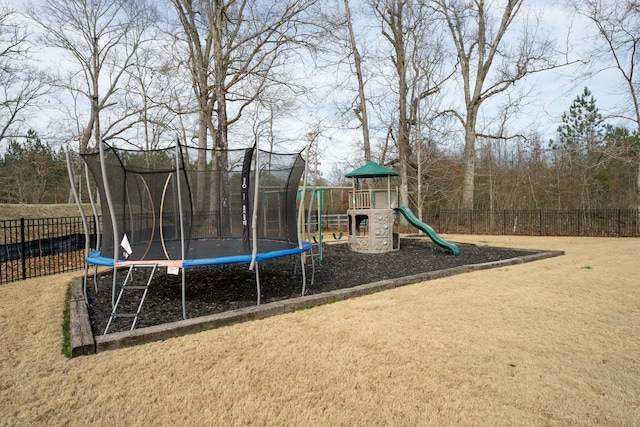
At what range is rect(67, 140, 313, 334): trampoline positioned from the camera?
4.08 meters

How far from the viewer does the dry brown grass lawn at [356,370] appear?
2.12m

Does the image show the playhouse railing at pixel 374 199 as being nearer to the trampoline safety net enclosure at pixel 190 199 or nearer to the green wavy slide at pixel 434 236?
the green wavy slide at pixel 434 236

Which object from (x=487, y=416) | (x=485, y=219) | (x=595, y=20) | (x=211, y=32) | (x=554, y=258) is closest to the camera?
(x=487, y=416)

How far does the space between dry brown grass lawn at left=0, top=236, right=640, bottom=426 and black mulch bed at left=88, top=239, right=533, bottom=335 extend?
2.13 feet

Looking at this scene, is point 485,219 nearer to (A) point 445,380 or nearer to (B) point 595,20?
(B) point 595,20

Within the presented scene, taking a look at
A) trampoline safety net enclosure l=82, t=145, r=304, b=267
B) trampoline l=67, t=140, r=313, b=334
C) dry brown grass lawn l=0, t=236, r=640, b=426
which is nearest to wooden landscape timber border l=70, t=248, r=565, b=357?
dry brown grass lawn l=0, t=236, r=640, b=426

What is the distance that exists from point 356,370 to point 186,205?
2.88 meters

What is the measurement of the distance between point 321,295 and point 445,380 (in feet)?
7.59

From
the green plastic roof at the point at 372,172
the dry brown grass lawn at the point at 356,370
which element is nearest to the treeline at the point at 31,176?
the green plastic roof at the point at 372,172

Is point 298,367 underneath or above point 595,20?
underneath

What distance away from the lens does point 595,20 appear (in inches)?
626

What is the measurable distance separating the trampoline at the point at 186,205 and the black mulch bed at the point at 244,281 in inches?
11.9

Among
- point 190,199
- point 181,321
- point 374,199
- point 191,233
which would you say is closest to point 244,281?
point 191,233

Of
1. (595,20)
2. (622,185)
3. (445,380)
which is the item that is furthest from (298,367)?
(622,185)
